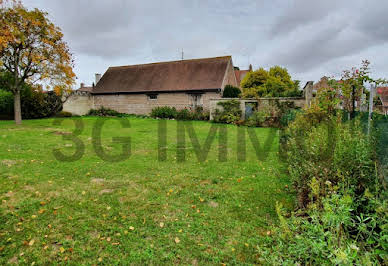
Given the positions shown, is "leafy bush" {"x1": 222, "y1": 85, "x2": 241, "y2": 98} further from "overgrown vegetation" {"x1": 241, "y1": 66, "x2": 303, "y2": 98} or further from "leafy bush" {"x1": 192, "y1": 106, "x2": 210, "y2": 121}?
"overgrown vegetation" {"x1": 241, "y1": 66, "x2": 303, "y2": 98}

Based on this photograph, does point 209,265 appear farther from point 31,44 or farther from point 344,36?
point 31,44

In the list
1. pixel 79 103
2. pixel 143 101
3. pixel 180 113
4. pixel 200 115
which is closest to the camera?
pixel 200 115

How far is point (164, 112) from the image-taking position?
2016 cm

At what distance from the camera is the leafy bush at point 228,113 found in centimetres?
1614

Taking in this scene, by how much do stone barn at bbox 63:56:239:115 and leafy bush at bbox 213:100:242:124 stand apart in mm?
2779

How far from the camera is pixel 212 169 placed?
17.6 ft

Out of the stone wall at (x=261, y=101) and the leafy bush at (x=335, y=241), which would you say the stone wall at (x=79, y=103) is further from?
the leafy bush at (x=335, y=241)

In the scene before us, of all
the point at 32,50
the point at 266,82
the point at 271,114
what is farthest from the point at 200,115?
the point at 32,50

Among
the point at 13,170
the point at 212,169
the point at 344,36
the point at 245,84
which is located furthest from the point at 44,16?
the point at 245,84

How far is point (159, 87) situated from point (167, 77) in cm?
161

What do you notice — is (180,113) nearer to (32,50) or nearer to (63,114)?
(32,50)

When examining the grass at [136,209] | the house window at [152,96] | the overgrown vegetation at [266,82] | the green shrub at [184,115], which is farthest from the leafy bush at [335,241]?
the overgrown vegetation at [266,82]

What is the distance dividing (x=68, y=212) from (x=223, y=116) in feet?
46.5

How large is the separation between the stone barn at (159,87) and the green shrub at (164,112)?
0.96 metres
